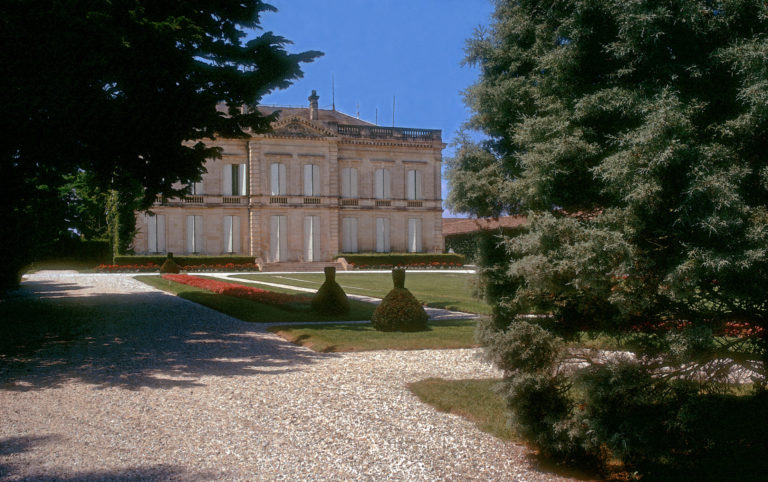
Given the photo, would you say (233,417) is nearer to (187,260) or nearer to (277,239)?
(187,260)

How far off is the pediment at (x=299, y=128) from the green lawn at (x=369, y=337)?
29.7m

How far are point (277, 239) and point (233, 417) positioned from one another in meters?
34.5

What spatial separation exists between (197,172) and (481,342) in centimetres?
944

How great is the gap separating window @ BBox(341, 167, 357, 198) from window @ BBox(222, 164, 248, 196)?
680 cm

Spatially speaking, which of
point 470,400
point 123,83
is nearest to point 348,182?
point 123,83

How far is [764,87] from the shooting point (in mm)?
3217

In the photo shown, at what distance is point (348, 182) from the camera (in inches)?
1620

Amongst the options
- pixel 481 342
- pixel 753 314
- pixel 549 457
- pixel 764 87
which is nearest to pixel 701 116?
pixel 764 87

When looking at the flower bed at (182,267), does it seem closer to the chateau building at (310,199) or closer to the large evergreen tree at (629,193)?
the chateau building at (310,199)

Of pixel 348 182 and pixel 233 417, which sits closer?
pixel 233 417

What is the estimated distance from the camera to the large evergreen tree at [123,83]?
28.4 feet

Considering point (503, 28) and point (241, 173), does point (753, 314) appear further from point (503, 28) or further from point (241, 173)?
point (241, 173)

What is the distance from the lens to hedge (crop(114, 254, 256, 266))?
33.5m

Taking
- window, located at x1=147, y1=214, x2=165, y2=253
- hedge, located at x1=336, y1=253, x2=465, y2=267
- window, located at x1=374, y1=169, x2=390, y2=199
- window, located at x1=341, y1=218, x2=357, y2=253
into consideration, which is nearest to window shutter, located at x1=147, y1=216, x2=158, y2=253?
window, located at x1=147, y1=214, x2=165, y2=253
